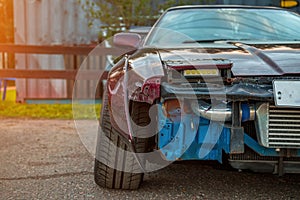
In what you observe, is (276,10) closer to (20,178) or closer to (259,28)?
(259,28)

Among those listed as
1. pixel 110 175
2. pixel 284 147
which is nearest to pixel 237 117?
pixel 284 147

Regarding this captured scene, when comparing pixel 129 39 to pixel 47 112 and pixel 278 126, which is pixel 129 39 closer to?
pixel 278 126

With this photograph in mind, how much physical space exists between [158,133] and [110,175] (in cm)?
51

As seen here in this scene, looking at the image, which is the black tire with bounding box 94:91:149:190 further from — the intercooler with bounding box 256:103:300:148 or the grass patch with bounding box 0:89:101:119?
the grass patch with bounding box 0:89:101:119

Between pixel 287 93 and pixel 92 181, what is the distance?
1430 mm

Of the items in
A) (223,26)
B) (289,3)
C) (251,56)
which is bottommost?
(251,56)

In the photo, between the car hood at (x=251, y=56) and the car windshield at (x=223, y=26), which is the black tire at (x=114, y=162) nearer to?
the car hood at (x=251, y=56)

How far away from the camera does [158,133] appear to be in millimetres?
1993

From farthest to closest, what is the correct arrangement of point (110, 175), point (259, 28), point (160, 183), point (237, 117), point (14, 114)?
point (14, 114) < point (259, 28) < point (160, 183) < point (110, 175) < point (237, 117)

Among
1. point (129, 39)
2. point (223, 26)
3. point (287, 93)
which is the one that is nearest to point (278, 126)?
point (287, 93)

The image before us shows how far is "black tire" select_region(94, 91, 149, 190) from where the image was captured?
225 centimetres

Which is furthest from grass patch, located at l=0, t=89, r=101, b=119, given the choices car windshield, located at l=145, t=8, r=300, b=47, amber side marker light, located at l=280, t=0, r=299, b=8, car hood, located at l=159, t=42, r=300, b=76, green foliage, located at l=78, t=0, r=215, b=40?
→ amber side marker light, located at l=280, t=0, r=299, b=8

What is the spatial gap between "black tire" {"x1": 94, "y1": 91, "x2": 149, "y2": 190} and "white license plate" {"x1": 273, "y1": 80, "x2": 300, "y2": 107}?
32.6 inches

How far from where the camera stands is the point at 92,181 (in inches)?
105
